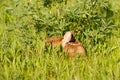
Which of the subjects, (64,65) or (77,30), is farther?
(77,30)

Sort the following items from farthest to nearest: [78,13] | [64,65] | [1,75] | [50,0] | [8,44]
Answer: [50,0]
[78,13]
[8,44]
[64,65]
[1,75]

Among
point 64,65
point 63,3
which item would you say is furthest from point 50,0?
point 64,65

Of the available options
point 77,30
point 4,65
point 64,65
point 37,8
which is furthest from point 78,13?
point 4,65

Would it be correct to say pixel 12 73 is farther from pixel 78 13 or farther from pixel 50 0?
pixel 50 0

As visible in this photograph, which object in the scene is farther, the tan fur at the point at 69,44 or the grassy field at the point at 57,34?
the tan fur at the point at 69,44

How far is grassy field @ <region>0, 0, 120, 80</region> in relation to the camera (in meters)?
3.18

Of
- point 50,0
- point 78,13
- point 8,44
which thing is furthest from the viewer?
point 50,0

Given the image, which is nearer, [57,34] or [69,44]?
[69,44]

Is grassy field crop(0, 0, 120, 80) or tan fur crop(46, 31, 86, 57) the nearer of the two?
grassy field crop(0, 0, 120, 80)

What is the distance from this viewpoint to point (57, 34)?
3924 mm

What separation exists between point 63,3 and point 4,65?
1.45 m

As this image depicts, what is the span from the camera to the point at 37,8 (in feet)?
13.5

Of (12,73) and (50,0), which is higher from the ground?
(50,0)

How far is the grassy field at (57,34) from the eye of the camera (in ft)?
10.4
